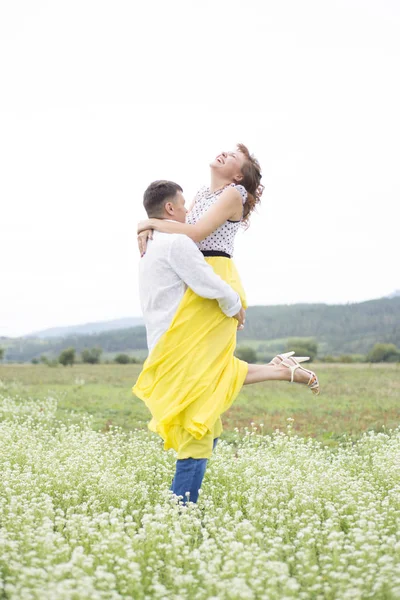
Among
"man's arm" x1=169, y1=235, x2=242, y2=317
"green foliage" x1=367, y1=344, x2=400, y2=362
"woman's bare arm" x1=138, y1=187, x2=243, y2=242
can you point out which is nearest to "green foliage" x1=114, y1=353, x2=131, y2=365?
"green foliage" x1=367, y1=344, x2=400, y2=362

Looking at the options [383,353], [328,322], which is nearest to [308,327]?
[328,322]

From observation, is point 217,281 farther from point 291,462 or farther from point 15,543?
point 291,462

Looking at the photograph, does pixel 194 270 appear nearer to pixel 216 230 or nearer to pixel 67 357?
pixel 216 230

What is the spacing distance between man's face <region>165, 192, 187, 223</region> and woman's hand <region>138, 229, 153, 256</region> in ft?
0.73

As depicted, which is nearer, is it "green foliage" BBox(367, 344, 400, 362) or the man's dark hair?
the man's dark hair

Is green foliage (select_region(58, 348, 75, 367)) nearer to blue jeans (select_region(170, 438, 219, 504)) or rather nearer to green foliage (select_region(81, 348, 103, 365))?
green foliage (select_region(81, 348, 103, 365))

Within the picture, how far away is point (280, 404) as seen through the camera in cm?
1543

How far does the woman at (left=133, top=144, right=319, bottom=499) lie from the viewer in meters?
5.56

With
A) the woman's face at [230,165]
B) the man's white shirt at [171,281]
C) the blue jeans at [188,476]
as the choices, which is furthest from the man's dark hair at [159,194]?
the blue jeans at [188,476]

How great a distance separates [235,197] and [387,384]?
14931 millimetres

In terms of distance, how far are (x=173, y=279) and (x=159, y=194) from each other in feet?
2.50

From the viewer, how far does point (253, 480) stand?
22.3 feet

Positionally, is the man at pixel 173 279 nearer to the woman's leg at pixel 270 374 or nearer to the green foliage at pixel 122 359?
the woman's leg at pixel 270 374

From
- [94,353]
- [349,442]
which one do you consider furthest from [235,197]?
[94,353]
